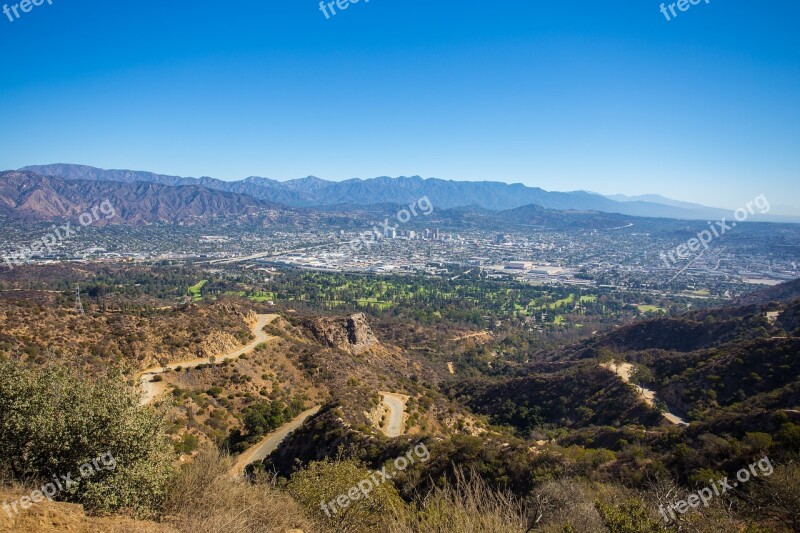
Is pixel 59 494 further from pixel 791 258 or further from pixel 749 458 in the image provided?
pixel 791 258

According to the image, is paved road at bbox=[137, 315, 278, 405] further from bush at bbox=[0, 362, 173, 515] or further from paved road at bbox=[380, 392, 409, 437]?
paved road at bbox=[380, 392, 409, 437]

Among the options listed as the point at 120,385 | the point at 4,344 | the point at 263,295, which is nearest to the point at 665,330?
the point at 120,385

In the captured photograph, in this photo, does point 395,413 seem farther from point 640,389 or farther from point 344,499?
point 640,389

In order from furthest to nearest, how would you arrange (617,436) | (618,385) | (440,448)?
(618,385) → (617,436) → (440,448)

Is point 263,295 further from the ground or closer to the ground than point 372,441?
closer to the ground

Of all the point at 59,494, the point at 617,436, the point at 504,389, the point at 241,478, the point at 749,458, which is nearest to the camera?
the point at 59,494
